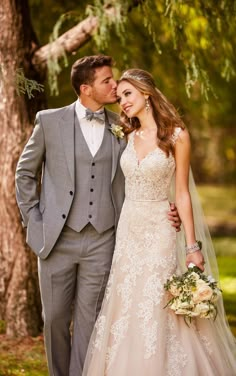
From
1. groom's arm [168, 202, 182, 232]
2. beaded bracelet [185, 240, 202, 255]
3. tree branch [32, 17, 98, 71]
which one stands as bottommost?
beaded bracelet [185, 240, 202, 255]

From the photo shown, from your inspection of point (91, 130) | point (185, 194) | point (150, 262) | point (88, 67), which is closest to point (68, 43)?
point (88, 67)

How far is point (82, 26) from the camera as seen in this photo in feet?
20.1

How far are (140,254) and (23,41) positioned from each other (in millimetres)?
2332

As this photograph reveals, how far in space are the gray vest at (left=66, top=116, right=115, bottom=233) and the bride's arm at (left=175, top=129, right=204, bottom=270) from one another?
17.4 inches

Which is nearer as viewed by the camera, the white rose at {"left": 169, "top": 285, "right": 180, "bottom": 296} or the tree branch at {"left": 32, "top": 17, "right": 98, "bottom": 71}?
the white rose at {"left": 169, "top": 285, "right": 180, "bottom": 296}

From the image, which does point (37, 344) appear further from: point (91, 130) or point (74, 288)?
point (91, 130)

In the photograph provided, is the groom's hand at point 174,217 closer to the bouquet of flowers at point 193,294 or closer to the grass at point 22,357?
the bouquet of flowers at point 193,294

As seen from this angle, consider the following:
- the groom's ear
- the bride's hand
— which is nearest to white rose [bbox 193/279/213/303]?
the bride's hand

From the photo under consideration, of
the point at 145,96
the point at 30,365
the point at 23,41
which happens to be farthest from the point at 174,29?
the point at 30,365

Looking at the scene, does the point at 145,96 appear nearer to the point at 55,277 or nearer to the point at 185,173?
the point at 185,173

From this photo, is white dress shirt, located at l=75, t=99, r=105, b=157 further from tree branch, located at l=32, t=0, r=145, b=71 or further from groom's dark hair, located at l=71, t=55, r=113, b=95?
tree branch, located at l=32, t=0, r=145, b=71

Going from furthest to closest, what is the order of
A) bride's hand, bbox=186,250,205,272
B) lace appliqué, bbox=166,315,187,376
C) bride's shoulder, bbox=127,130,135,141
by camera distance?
bride's shoulder, bbox=127,130,135,141
bride's hand, bbox=186,250,205,272
lace appliqué, bbox=166,315,187,376

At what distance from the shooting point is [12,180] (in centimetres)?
612

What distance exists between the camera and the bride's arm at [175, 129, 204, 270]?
454 cm
